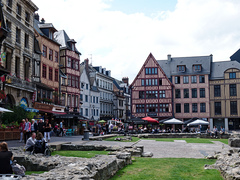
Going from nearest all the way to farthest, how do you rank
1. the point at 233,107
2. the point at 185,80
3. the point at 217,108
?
the point at 233,107, the point at 217,108, the point at 185,80

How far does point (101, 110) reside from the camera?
73.2 metres

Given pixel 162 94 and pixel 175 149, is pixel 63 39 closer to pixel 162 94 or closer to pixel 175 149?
pixel 162 94

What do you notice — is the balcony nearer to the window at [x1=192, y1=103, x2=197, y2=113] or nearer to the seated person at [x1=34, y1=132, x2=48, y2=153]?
the seated person at [x1=34, y1=132, x2=48, y2=153]

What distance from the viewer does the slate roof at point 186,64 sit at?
63312mm

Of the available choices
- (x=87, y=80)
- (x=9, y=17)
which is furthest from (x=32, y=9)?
(x=87, y=80)

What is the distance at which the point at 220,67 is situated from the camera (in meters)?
63.3

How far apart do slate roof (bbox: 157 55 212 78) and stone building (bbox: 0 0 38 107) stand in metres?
35.6

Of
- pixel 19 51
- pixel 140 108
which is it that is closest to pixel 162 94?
pixel 140 108

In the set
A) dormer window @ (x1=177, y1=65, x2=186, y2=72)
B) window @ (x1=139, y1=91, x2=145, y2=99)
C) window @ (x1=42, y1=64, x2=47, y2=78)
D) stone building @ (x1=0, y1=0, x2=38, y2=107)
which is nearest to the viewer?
stone building @ (x1=0, y1=0, x2=38, y2=107)

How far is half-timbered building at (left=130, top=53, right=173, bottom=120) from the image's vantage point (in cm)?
6194

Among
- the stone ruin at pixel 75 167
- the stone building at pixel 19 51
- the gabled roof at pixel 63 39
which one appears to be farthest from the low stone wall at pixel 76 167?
the gabled roof at pixel 63 39

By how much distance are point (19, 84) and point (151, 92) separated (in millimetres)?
35908

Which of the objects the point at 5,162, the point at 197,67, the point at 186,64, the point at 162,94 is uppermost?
the point at 186,64

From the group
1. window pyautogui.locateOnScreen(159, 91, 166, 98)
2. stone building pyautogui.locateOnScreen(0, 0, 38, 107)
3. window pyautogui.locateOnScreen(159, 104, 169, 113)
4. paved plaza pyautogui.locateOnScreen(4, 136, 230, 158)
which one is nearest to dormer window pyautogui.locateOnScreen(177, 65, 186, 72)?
window pyautogui.locateOnScreen(159, 91, 166, 98)
